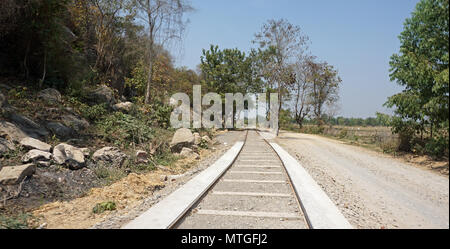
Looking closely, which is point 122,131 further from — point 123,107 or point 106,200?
point 106,200

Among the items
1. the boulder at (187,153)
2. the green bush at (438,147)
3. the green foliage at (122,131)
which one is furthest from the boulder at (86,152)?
the green bush at (438,147)

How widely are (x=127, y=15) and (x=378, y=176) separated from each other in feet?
57.3

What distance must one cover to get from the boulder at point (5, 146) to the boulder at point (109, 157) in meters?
1.83

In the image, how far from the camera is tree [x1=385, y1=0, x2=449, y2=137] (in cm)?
149

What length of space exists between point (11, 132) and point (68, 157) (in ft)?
5.05

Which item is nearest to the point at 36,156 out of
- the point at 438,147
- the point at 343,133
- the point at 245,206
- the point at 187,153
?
the point at 245,206

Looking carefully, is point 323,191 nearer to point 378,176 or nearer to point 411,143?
point 378,176

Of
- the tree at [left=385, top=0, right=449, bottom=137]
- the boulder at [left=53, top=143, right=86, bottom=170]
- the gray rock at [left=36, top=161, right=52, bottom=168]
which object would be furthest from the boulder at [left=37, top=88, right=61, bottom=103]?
the tree at [left=385, top=0, right=449, bottom=137]

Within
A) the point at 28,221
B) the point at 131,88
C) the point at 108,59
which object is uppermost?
the point at 108,59

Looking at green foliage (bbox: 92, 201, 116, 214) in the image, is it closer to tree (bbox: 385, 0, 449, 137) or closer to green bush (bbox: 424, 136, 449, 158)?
tree (bbox: 385, 0, 449, 137)

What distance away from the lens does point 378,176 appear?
3018mm
